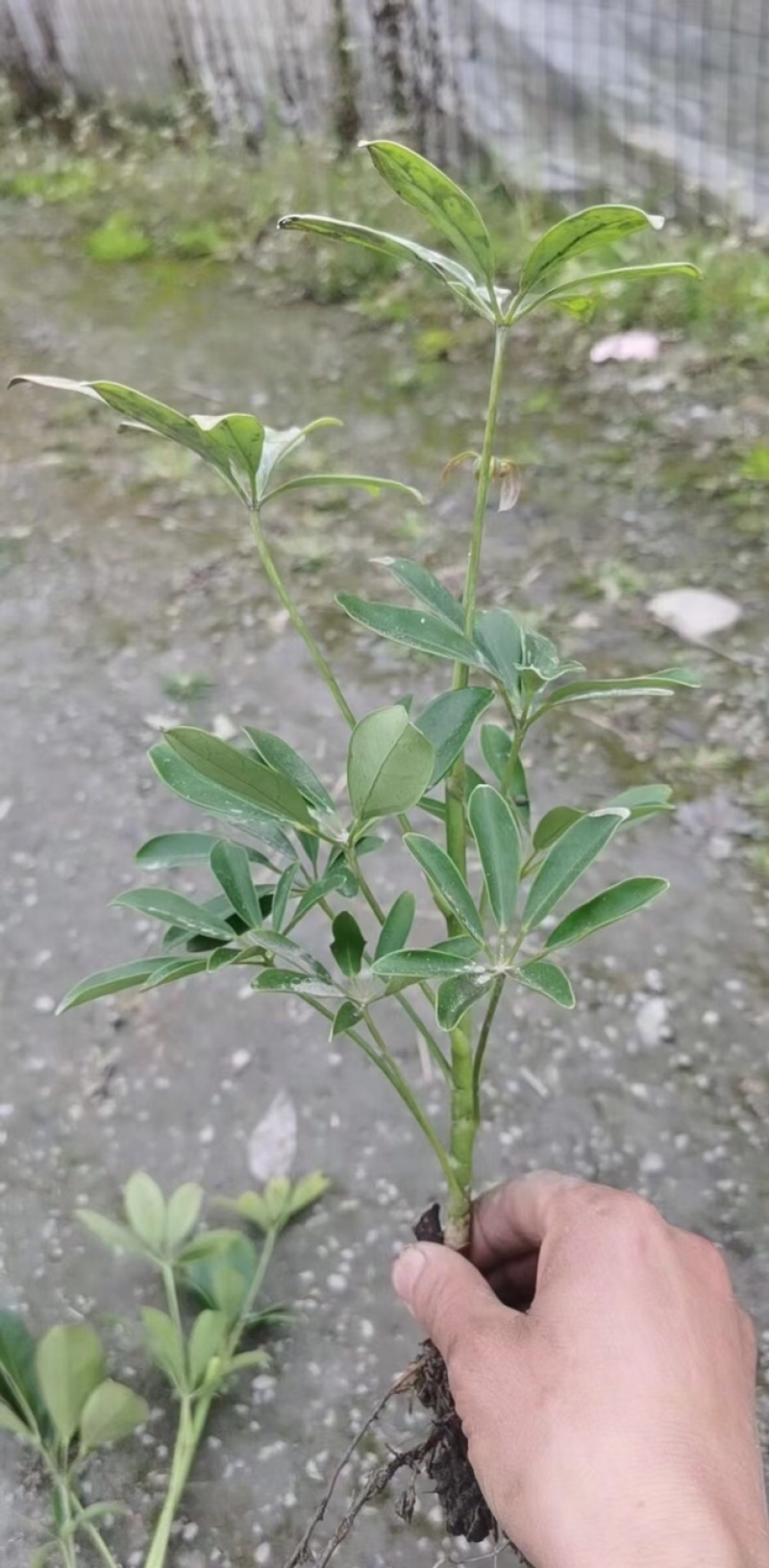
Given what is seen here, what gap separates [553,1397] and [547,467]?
6.06ft

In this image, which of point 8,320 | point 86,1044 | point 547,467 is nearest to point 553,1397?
point 86,1044

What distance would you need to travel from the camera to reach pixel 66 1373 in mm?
978

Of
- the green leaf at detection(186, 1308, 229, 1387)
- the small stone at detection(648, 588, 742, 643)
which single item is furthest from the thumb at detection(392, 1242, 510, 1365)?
the small stone at detection(648, 588, 742, 643)

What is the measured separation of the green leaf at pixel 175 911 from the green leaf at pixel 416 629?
8.2 inches

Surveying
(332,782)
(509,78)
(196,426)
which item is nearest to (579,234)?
(196,426)

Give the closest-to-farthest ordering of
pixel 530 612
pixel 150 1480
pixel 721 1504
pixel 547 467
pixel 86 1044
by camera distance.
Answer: pixel 721 1504 → pixel 150 1480 → pixel 86 1044 → pixel 530 612 → pixel 547 467

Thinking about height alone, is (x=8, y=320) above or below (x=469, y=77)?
below

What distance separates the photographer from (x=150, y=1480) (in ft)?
3.34

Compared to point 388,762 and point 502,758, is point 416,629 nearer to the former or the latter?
point 388,762

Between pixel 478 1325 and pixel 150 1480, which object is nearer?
pixel 478 1325

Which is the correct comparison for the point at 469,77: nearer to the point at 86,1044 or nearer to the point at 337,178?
the point at 337,178

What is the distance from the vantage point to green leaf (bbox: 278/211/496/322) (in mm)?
573

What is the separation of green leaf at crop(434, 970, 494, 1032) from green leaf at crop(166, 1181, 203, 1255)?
1.83 feet

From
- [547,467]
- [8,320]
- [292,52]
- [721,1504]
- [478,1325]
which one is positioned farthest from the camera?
[292,52]
